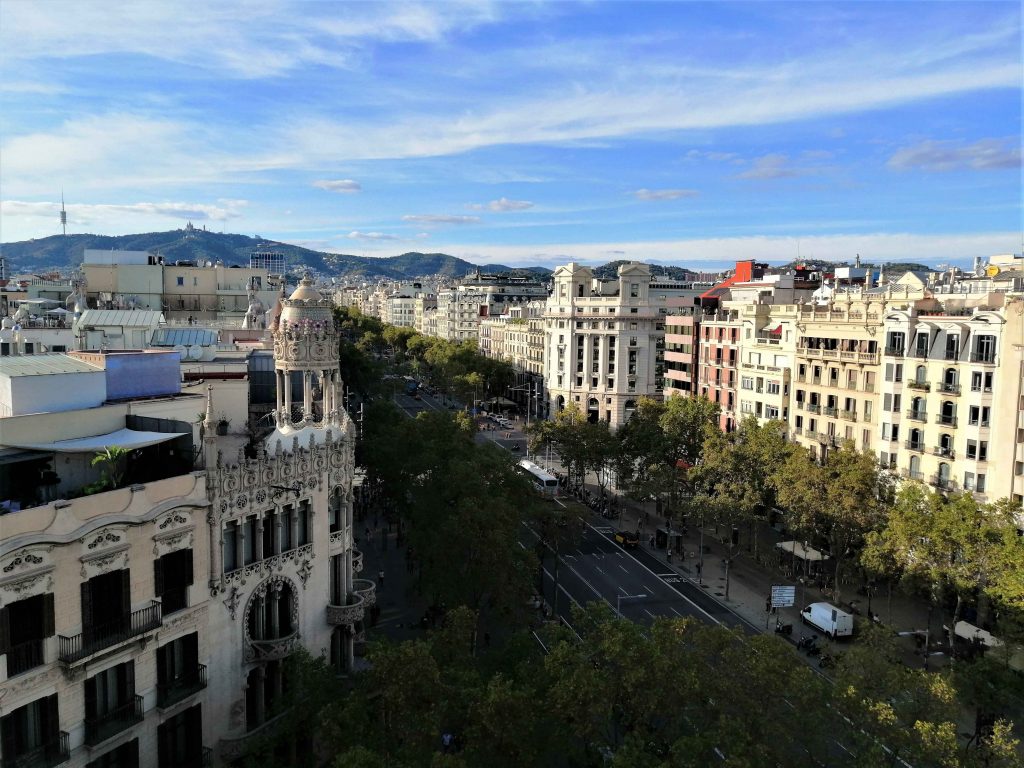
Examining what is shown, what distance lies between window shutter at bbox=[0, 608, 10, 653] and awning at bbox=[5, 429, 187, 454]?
6008 millimetres

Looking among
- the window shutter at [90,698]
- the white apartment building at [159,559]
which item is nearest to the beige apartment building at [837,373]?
the white apartment building at [159,559]

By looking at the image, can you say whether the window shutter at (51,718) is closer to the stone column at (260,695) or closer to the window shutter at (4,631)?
the window shutter at (4,631)

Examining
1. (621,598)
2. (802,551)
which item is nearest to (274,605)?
(621,598)

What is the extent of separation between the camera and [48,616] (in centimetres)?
2238

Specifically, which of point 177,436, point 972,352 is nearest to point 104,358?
point 177,436

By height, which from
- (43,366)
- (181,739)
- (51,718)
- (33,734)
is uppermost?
(43,366)

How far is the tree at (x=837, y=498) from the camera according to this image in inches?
2141

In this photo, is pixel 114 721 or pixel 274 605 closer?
pixel 114 721

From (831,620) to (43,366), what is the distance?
47.2 meters

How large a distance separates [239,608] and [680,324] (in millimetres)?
80376

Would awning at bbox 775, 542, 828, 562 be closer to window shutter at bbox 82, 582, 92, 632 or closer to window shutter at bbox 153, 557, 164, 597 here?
window shutter at bbox 153, 557, 164, 597

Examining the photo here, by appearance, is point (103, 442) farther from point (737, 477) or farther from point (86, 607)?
point (737, 477)

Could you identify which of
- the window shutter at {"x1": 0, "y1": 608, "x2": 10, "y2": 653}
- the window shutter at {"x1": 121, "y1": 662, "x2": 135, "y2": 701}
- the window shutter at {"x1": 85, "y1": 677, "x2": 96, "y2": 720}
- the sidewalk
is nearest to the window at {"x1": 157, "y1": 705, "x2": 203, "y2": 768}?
the window shutter at {"x1": 121, "y1": 662, "x2": 135, "y2": 701}

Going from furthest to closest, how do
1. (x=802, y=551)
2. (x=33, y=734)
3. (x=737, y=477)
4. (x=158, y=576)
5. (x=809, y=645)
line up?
(x=737, y=477)
(x=802, y=551)
(x=809, y=645)
(x=158, y=576)
(x=33, y=734)
